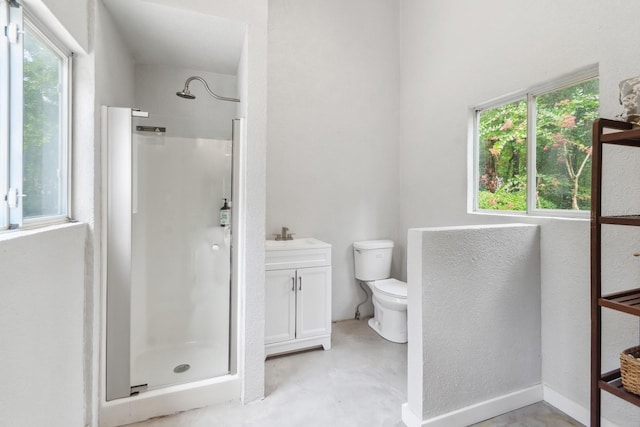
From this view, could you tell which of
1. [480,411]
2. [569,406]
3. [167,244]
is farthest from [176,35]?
[569,406]

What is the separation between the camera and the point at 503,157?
2.31 meters

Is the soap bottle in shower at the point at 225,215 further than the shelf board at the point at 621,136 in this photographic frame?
Yes

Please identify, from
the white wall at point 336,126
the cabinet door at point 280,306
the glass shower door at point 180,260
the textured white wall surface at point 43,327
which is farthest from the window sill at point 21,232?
the white wall at point 336,126

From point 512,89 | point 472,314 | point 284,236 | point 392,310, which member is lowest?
point 392,310

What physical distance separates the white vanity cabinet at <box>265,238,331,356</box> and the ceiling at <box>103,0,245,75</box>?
1.47m

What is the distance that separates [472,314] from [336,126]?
2.06 m

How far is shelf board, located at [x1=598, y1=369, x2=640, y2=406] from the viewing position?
46.4 inches

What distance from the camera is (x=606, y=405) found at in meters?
1.56

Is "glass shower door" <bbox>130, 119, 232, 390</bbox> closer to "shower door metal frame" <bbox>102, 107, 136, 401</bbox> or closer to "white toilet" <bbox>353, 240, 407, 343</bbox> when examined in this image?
"shower door metal frame" <bbox>102, 107, 136, 401</bbox>

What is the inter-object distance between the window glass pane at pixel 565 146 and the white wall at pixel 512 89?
0.56 ft

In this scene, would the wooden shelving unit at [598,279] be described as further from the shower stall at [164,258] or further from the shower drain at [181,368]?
the shower drain at [181,368]

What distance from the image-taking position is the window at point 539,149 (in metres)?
1.80

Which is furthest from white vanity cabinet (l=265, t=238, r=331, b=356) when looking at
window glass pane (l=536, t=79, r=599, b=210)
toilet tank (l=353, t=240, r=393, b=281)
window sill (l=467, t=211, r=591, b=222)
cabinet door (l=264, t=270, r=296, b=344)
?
window glass pane (l=536, t=79, r=599, b=210)

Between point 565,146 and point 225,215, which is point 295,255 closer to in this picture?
point 225,215
